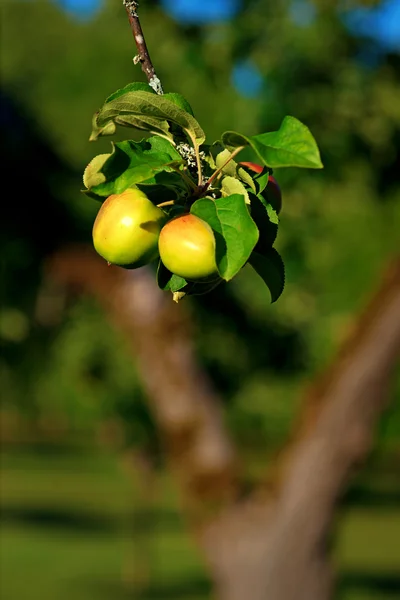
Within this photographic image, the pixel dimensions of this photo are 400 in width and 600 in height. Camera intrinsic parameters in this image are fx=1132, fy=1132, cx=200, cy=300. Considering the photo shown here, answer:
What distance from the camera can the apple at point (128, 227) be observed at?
1.50 metres

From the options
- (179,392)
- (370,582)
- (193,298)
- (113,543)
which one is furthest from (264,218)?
(113,543)

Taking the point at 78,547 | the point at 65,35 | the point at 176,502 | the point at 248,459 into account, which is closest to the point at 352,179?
the point at 78,547

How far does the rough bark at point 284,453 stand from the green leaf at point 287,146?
764 cm

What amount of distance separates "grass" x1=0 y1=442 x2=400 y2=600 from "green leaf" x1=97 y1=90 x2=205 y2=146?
16.4 metres

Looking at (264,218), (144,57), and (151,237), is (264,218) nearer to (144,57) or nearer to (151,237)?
(151,237)

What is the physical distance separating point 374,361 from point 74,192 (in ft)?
12.5

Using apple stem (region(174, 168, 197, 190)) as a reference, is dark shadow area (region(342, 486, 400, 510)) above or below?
above

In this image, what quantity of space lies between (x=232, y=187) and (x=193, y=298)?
982 centimetres

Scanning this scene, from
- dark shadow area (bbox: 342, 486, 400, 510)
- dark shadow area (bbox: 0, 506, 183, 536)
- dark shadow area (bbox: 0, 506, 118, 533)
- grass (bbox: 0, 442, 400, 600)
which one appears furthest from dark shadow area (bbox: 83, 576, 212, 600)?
dark shadow area (bbox: 342, 486, 400, 510)

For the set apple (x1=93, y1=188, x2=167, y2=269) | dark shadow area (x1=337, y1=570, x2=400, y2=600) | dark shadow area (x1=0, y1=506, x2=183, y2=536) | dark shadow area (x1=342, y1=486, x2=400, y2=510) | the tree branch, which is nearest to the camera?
apple (x1=93, y1=188, x2=167, y2=269)

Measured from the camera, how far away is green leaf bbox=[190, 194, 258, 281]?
144 centimetres

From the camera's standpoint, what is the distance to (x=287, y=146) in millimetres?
1423

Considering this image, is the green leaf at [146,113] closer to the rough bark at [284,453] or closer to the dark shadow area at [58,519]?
the rough bark at [284,453]

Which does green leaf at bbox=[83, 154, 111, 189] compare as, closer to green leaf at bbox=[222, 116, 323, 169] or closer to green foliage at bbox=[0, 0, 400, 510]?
green foliage at bbox=[0, 0, 400, 510]
